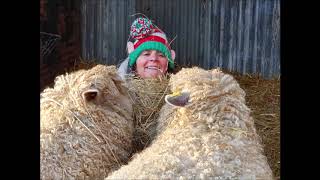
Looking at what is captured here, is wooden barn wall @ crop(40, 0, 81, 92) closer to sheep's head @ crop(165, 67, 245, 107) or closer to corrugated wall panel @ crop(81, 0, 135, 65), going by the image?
corrugated wall panel @ crop(81, 0, 135, 65)

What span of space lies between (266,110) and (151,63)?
3.82ft

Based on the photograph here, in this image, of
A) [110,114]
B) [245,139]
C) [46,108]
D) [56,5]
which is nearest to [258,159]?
[245,139]

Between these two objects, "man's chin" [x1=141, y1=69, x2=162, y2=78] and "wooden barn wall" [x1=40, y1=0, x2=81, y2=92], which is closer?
"man's chin" [x1=141, y1=69, x2=162, y2=78]

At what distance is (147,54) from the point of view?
5164mm

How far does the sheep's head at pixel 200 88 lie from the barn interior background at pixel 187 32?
3.09 metres

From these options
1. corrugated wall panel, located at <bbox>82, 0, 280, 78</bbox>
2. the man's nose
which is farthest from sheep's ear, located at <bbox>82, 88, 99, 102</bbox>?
corrugated wall panel, located at <bbox>82, 0, 280, 78</bbox>

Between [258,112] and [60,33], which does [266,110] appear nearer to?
[258,112]

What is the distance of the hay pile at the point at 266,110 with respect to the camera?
4.00 metres

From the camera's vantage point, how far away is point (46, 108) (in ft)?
10.8

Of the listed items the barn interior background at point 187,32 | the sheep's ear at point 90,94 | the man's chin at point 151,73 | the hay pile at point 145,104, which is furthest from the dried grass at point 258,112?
the barn interior background at point 187,32

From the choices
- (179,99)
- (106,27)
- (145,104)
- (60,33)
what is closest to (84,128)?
(179,99)

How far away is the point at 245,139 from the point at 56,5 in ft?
13.7

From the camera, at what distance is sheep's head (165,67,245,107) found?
9.98 ft
